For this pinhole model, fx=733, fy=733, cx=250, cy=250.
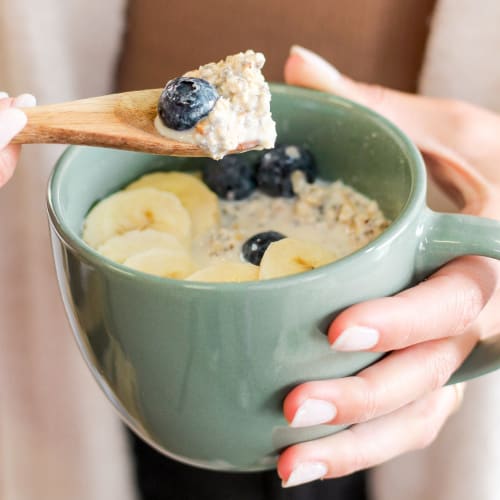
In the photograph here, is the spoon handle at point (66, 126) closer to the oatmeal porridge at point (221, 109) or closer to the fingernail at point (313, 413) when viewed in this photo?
the oatmeal porridge at point (221, 109)

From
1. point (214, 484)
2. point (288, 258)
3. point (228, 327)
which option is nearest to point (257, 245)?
point (288, 258)

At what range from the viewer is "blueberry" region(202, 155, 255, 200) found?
69 cm

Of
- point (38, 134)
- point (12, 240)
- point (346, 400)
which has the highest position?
point (38, 134)

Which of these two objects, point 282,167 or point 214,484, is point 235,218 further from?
point 214,484

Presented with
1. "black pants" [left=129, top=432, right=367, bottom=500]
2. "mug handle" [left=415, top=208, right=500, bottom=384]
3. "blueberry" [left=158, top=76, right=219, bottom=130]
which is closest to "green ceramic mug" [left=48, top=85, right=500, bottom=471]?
"mug handle" [left=415, top=208, right=500, bottom=384]

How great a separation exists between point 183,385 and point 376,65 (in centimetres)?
53

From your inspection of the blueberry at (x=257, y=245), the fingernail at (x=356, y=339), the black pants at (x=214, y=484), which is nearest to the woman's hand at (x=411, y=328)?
the fingernail at (x=356, y=339)

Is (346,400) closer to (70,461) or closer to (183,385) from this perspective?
(183,385)

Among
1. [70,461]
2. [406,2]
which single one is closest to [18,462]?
[70,461]

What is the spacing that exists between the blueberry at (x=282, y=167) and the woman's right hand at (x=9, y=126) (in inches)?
9.2

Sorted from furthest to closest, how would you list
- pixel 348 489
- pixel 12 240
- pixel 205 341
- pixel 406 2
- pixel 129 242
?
pixel 348 489 → pixel 12 240 → pixel 406 2 → pixel 129 242 → pixel 205 341

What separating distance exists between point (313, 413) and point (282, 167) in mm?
262

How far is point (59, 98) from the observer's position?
2.92ft

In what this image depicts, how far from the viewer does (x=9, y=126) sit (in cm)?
48
